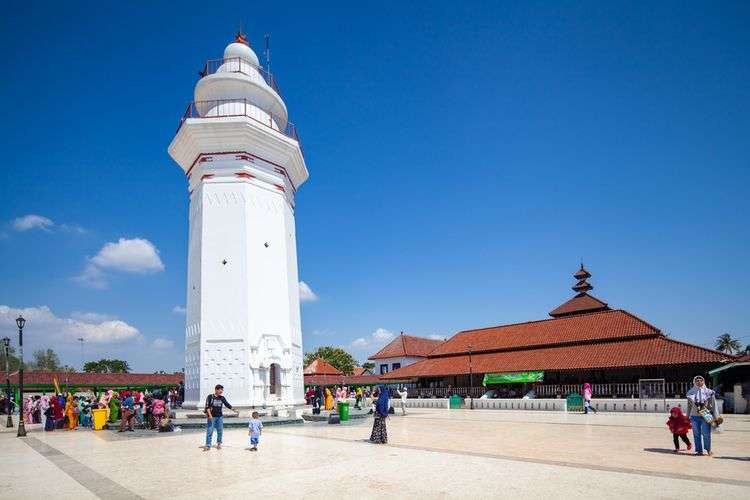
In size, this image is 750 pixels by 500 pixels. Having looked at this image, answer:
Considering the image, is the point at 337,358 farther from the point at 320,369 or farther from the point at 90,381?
the point at 90,381

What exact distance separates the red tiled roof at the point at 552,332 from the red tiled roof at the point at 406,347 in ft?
41.6

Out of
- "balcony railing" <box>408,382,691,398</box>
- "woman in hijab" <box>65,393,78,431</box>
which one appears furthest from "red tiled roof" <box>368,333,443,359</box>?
"woman in hijab" <box>65,393,78,431</box>

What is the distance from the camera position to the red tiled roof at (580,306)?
4108 centimetres

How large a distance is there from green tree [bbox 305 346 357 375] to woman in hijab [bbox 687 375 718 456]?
6532 centimetres

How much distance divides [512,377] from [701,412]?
70.0 ft

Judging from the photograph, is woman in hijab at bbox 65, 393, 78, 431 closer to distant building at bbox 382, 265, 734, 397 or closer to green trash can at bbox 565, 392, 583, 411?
distant building at bbox 382, 265, 734, 397

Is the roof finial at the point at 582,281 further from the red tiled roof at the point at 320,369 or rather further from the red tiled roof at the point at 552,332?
the red tiled roof at the point at 320,369

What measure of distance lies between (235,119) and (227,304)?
8.05m

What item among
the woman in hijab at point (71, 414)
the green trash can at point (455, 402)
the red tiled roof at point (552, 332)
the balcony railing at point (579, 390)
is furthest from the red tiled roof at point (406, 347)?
the woman in hijab at point (71, 414)

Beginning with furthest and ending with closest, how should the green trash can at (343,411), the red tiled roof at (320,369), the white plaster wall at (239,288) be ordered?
the red tiled roof at (320,369), the white plaster wall at (239,288), the green trash can at (343,411)

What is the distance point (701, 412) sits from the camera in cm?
992

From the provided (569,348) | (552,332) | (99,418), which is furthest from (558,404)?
(99,418)

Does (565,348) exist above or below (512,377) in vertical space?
above

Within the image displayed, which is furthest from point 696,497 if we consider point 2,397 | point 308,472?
point 2,397
